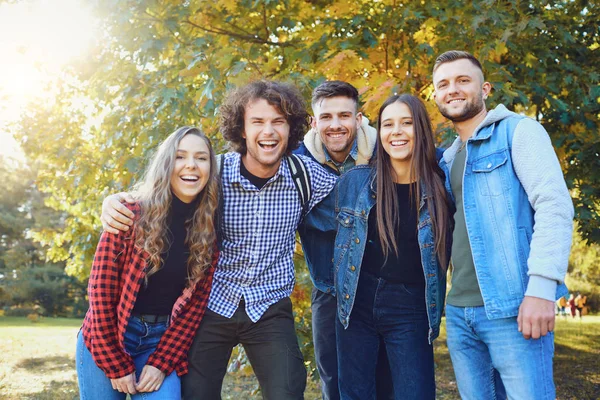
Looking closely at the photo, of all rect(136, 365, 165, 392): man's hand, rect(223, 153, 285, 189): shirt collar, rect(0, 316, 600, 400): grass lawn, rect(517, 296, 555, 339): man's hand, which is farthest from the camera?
rect(0, 316, 600, 400): grass lawn

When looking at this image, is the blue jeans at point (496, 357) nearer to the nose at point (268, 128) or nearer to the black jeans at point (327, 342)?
the black jeans at point (327, 342)

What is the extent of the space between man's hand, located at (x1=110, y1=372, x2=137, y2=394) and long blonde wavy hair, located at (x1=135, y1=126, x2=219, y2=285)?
0.48m

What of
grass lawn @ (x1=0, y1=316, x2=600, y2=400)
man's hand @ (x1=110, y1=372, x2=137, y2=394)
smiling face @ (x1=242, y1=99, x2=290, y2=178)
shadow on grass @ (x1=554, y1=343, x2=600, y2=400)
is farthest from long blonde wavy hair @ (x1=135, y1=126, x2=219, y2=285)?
shadow on grass @ (x1=554, y1=343, x2=600, y2=400)

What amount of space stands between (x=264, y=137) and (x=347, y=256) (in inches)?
29.7

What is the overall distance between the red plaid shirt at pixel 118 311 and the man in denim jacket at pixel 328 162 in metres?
0.86

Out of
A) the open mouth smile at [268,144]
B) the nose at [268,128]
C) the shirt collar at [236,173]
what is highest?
the nose at [268,128]

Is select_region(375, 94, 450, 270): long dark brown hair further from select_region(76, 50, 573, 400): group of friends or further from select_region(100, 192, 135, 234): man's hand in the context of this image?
select_region(100, 192, 135, 234): man's hand

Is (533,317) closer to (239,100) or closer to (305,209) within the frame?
(305,209)

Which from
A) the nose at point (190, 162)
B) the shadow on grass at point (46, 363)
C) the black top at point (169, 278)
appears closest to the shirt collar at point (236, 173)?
the nose at point (190, 162)

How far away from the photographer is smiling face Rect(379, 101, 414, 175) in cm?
281

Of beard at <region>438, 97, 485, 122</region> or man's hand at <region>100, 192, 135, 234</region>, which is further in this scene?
beard at <region>438, 97, 485, 122</region>

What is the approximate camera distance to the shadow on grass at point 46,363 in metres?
8.98

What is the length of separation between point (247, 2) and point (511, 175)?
3239mm

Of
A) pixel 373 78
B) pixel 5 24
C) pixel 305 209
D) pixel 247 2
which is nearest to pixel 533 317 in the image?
pixel 305 209
